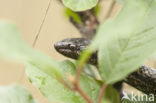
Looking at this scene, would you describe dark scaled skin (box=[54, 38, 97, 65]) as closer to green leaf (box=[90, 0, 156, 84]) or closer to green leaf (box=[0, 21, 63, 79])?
green leaf (box=[90, 0, 156, 84])

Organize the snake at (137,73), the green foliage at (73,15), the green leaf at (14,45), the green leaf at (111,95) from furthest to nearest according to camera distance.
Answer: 1. the green foliage at (73,15)
2. the snake at (137,73)
3. the green leaf at (111,95)
4. the green leaf at (14,45)

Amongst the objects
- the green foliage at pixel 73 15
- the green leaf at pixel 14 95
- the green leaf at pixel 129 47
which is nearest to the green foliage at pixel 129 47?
the green leaf at pixel 129 47

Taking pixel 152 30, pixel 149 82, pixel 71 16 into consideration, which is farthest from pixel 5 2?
pixel 152 30

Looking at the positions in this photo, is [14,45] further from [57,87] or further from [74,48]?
[74,48]

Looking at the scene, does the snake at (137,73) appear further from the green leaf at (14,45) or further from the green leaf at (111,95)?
the green leaf at (14,45)

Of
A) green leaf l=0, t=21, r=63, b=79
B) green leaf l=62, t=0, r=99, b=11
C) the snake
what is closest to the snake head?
the snake

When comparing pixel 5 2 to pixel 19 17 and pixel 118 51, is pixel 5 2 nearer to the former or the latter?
pixel 19 17

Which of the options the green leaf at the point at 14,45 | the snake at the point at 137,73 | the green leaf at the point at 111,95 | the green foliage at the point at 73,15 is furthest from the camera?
the green foliage at the point at 73,15
